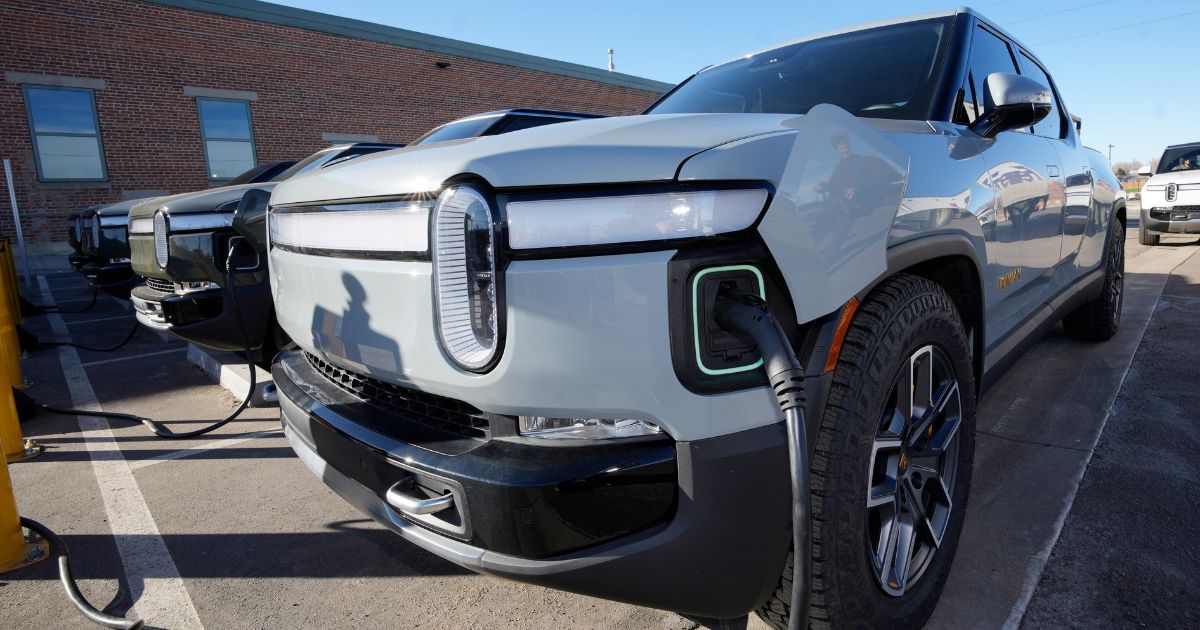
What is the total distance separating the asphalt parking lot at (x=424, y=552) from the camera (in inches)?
72.5

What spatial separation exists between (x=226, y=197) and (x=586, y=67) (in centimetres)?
2106

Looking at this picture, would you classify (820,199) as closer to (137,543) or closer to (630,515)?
Result: (630,515)

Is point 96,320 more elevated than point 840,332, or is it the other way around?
point 840,332

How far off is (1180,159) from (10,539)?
15410mm

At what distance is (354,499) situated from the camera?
5.07 feet

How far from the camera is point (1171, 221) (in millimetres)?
10367

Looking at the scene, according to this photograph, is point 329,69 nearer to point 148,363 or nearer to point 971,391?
point 148,363

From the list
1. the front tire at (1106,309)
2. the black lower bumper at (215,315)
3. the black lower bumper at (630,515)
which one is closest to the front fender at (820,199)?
the black lower bumper at (630,515)

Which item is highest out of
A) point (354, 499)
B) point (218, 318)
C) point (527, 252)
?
point (527, 252)

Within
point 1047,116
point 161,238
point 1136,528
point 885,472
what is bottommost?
point 1136,528

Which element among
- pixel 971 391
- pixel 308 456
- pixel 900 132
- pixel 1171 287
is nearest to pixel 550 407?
pixel 308 456

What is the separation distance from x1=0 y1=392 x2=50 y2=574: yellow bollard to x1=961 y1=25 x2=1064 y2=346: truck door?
3.42 meters

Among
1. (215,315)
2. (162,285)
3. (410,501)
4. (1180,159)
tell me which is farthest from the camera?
(1180,159)

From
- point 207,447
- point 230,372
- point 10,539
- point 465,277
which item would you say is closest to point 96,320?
point 230,372
